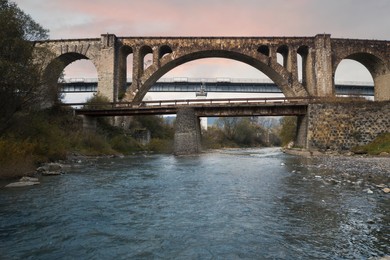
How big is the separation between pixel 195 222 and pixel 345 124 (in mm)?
29576

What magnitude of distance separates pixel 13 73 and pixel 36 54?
614 centimetres

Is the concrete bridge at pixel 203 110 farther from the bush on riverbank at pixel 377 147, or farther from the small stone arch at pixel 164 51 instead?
the small stone arch at pixel 164 51

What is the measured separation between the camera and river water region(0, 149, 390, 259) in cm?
557

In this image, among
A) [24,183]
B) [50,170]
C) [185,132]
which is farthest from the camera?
[185,132]

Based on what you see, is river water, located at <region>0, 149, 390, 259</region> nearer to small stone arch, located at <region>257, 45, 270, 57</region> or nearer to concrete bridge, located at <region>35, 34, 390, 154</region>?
concrete bridge, located at <region>35, 34, 390, 154</region>

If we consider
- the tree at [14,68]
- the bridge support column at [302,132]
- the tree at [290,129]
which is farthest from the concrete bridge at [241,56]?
the tree at [14,68]

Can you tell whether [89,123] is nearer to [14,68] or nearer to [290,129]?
[14,68]

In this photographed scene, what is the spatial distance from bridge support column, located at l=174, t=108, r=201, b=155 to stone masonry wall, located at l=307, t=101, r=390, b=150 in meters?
12.3

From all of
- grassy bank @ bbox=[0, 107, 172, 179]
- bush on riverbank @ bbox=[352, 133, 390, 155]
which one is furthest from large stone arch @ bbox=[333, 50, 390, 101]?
grassy bank @ bbox=[0, 107, 172, 179]

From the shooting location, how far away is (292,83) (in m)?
42.5

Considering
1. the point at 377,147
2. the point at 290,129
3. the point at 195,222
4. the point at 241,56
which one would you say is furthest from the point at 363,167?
the point at 290,129

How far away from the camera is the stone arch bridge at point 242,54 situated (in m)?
41.0

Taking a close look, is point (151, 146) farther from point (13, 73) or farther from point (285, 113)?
point (13, 73)

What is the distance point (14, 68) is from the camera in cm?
1609
